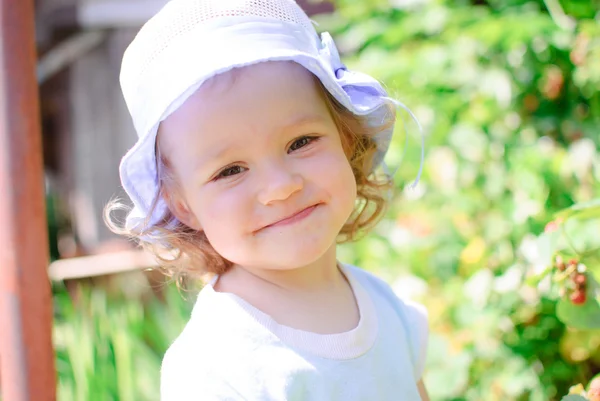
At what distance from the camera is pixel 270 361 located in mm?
1209

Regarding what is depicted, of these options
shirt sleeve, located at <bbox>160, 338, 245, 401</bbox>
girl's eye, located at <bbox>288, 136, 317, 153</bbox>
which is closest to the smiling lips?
girl's eye, located at <bbox>288, 136, 317, 153</bbox>

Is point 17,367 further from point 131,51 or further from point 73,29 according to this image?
point 73,29

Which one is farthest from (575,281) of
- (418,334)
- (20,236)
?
(20,236)

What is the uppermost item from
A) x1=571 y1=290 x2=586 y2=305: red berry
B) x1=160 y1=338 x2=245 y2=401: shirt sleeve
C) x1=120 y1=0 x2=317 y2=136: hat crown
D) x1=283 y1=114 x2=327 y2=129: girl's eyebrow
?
x1=120 y1=0 x2=317 y2=136: hat crown

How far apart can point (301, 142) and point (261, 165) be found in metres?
0.11

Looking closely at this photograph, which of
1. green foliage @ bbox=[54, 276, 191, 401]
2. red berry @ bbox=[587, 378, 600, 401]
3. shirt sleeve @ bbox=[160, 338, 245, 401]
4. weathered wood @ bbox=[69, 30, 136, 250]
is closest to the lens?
shirt sleeve @ bbox=[160, 338, 245, 401]

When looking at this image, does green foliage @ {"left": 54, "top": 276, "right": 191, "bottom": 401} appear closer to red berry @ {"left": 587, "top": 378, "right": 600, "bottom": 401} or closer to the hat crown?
the hat crown

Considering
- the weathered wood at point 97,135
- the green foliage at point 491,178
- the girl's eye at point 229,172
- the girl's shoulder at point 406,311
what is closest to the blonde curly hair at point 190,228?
the girl's eye at point 229,172

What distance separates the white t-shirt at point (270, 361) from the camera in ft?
3.88

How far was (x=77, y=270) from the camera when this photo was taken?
5.59m

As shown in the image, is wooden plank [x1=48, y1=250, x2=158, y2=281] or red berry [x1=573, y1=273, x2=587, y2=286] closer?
red berry [x1=573, y1=273, x2=587, y2=286]

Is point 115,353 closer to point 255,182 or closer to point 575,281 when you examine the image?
point 255,182

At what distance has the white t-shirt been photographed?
3.88ft

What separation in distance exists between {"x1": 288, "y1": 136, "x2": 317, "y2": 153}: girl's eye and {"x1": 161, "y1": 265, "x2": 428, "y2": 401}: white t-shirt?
0.28m
